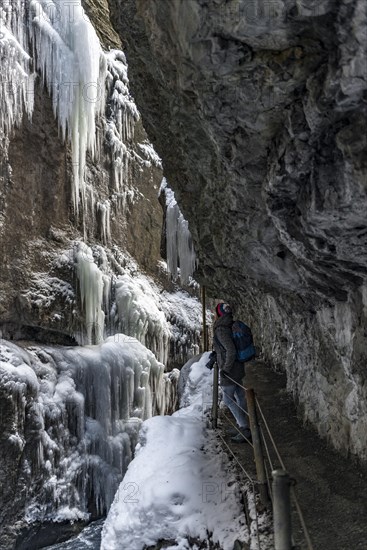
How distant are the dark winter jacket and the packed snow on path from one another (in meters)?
0.92

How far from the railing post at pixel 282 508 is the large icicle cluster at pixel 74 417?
31.3 ft

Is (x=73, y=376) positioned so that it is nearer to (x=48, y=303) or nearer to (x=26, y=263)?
(x=48, y=303)

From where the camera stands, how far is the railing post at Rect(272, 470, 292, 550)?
2949mm

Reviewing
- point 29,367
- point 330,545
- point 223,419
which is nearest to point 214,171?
point 223,419

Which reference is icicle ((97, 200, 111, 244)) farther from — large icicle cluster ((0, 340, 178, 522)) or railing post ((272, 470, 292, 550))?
railing post ((272, 470, 292, 550))

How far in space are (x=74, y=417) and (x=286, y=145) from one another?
10911mm

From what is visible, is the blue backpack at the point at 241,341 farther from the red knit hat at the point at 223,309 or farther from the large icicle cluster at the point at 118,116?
the large icicle cluster at the point at 118,116

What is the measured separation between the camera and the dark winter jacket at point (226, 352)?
5.95 meters

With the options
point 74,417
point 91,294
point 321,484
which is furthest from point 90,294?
point 321,484

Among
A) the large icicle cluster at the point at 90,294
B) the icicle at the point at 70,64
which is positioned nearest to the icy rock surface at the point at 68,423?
the large icicle cluster at the point at 90,294

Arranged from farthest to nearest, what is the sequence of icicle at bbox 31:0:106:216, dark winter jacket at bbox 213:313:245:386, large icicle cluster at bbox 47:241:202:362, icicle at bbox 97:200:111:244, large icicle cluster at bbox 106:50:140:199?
large icicle cluster at bbox 106:50:140:199, icicle at bbox 97:200:111:244, large icicle cluster at bbox 47:241:202:362, icicle at bbox 31:0:106:216, dark winter jacket at bbox 213:313:245:386

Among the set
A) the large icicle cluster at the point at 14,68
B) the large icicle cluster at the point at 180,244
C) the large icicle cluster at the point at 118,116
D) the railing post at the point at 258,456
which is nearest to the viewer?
the railing post at the point at 258,456

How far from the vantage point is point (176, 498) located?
480cm

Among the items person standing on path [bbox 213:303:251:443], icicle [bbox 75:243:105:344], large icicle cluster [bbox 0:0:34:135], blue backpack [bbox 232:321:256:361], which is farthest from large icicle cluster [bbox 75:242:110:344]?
blue backpack [bbox 232:321:256:361]
